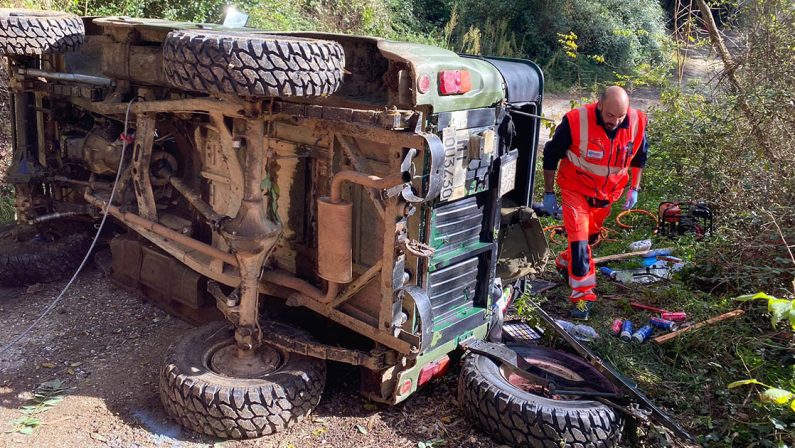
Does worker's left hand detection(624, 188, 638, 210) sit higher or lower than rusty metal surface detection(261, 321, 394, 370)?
higher

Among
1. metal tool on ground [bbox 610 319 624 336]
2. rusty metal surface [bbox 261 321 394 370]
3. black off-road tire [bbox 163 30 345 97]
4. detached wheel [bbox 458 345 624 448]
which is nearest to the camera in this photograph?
black off-road tire [bbox 163 30 345 97]

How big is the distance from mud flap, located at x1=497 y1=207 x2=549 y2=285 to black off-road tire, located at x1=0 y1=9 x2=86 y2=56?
10.8ft

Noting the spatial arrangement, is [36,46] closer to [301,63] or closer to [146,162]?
[146,162]

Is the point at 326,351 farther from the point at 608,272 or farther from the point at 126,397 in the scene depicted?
the point at 608,272

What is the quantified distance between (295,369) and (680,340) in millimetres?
2551

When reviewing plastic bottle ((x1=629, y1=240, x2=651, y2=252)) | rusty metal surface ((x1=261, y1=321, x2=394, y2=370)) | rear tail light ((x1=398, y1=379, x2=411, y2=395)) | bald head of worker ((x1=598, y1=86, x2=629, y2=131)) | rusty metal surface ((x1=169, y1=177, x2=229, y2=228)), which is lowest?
rear tail light ((x1=398, y1=379, x2=411, y2=395))

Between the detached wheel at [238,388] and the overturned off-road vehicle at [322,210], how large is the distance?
1 centimetres

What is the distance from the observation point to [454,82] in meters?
3.22

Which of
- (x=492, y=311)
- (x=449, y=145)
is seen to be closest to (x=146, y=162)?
(x=449, y=145)

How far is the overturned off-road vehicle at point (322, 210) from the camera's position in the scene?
3068 millimetres

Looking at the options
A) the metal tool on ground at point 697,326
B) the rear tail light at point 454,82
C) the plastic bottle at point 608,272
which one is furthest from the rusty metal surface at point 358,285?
the plastic bottle at point 608,272

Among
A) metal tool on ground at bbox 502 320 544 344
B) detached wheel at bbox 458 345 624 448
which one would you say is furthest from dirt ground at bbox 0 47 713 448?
metal tool on ground at bbox 502 320 544 344

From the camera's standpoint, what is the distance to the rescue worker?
16.1ft

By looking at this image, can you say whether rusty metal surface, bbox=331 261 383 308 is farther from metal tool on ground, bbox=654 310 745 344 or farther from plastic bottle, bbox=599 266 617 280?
plastic bottle, bbox=599 266 617 280
